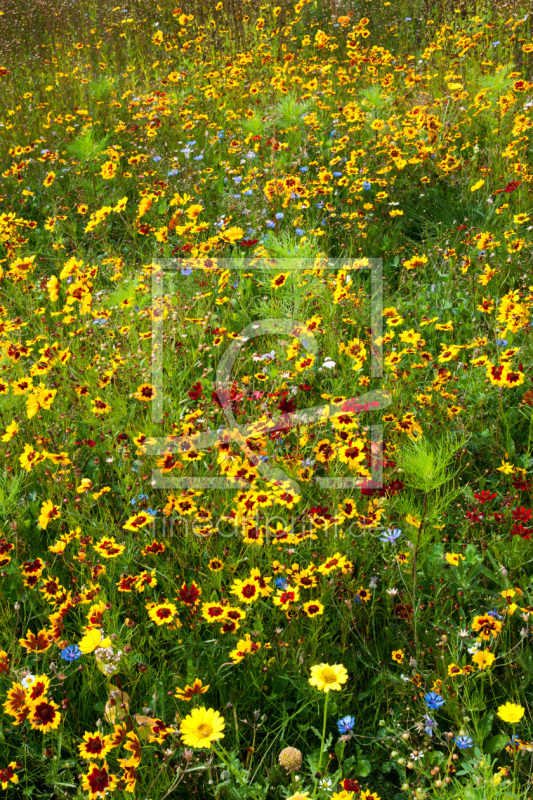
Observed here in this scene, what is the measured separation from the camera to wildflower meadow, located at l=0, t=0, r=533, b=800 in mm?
1388

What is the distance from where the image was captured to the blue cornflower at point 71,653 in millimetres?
1488

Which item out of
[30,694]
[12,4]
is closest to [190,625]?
[30,694]

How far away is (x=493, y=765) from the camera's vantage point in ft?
4.40

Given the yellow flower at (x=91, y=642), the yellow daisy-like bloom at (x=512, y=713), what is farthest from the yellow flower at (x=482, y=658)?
the yellow flower at (x=91, y=642)

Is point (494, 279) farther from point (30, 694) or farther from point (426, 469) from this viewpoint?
point (30, 694)

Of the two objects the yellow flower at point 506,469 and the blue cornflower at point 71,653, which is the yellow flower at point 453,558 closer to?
the yellow flower at point 506,469

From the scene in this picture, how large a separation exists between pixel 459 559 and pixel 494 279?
169 centimetres

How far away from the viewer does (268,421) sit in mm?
2025

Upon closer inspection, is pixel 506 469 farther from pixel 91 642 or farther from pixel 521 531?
pixel 91 642

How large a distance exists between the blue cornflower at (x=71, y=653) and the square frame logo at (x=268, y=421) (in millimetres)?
552

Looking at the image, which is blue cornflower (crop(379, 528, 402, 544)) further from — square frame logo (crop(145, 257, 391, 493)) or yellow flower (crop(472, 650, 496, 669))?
yellow flower (crop(472, 650, 496, 669))

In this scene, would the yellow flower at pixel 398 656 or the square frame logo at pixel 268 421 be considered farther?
the square frame logo at pixel 268 421

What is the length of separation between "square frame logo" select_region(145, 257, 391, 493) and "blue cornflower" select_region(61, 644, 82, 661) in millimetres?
552

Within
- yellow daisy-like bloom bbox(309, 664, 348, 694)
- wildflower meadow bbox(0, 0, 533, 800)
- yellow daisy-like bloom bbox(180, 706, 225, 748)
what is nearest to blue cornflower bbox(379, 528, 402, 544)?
wildflower meadow bbox(0, 0, 533, 800)
